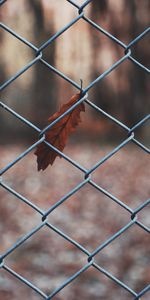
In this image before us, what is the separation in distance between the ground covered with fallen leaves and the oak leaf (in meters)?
2.13

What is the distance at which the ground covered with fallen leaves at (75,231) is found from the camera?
13.8 feet

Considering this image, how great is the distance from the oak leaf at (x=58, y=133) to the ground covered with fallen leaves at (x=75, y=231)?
213cm

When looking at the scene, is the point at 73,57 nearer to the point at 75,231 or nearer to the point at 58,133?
the point at 75,231

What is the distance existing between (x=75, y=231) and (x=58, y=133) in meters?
3.90

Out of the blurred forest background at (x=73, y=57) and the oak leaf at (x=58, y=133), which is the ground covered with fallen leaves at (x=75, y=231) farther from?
the oak leaf at (x=58, y=133)

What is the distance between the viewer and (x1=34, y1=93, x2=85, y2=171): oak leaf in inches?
66.8

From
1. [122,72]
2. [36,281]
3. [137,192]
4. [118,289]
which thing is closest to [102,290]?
[118,289]

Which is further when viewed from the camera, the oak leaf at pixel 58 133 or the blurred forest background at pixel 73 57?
the blurred forest background at pixel 73 57

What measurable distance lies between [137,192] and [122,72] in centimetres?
272

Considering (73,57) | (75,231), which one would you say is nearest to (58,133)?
(75,231)

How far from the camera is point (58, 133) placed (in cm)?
172

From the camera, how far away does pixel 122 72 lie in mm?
9453

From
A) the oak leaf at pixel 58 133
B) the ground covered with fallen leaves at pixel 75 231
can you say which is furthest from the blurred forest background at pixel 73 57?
the oak leaf at pixel 58 133

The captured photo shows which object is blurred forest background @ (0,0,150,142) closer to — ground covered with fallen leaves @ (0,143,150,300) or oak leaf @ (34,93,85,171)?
ground covered with fallen leaves @ (0,143,150,300)
